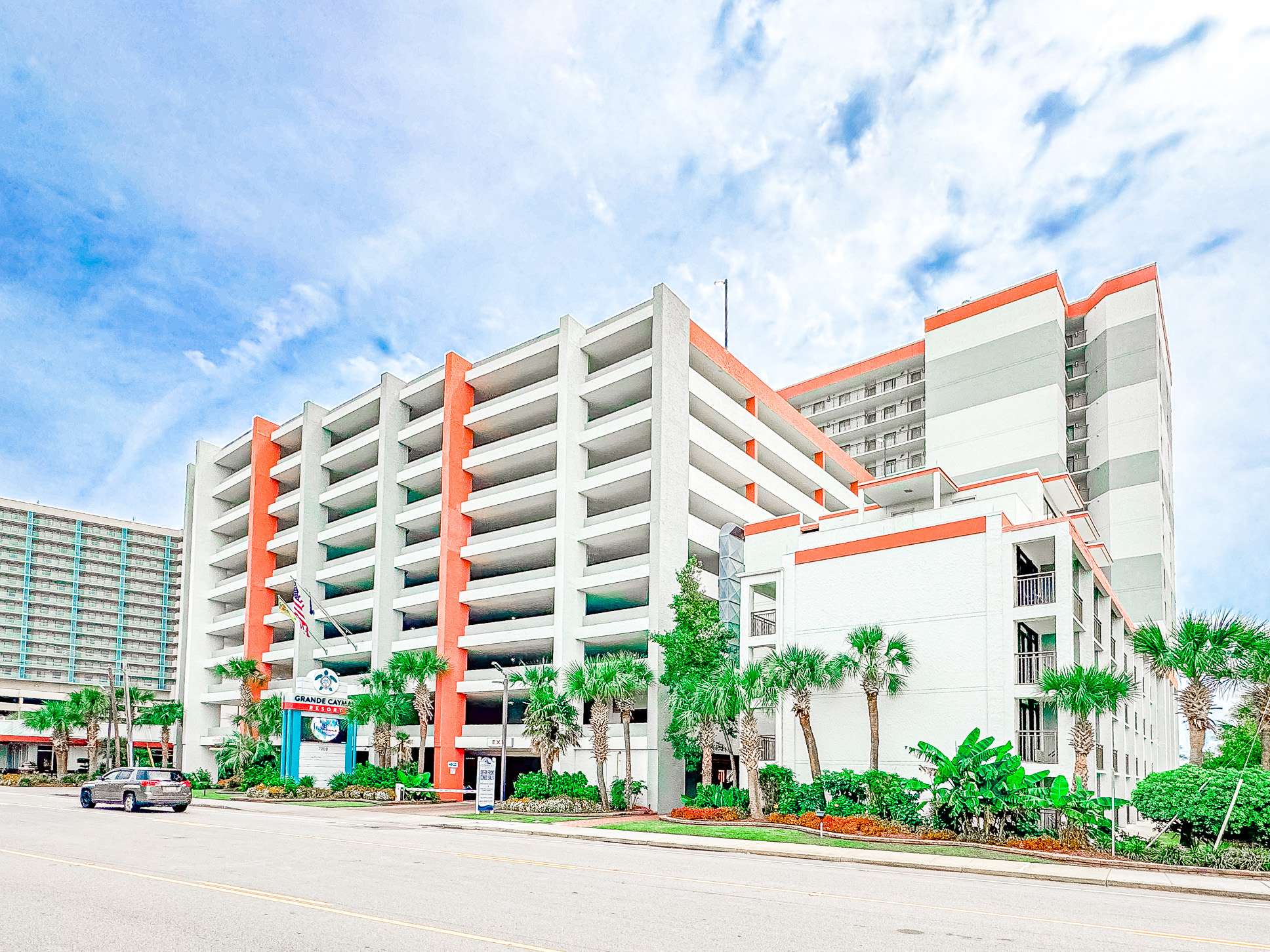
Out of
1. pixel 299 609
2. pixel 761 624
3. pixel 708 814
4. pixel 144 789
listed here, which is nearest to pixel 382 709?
pixel 299 609

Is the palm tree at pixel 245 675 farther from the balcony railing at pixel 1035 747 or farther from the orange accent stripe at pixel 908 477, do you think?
the balcony railing at pixel 1035 747

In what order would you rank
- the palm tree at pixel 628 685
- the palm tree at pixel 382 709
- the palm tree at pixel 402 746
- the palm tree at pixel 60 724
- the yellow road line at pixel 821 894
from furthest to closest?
the palm tree at pixel 60 724
the palm tree at pixel 402 746
the palm tree at pixel 382 709
the palm tree at pixel 628 685
the yellow road line at pixel 821 894

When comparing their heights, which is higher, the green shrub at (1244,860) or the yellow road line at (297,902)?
the yellow road line at (297,902)

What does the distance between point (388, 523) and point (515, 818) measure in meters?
28.1

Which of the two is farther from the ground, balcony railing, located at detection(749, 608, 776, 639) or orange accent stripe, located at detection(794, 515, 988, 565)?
orange accent stripe, located at detection(794, 515, 988, 565)

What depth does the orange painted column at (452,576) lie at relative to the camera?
184ft

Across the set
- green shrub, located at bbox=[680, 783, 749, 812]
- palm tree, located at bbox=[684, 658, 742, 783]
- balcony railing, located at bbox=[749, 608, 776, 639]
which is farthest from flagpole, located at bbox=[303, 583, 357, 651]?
Result: green shrub, located at bbox=[680, 783, 749, 812]

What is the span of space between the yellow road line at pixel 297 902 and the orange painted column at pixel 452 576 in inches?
1454

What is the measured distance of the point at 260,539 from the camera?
76.2 m

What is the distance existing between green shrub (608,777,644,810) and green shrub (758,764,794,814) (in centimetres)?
949

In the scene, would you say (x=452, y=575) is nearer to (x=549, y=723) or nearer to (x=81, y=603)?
(x=549, y=723)

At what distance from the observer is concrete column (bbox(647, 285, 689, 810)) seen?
1859 inches

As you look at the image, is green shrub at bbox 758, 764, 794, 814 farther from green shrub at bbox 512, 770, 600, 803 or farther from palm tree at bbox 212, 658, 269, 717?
palm tree at bbox 212, 658, 269, 717

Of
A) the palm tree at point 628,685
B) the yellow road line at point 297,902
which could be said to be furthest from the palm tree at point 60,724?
the yellow road line at point 297,902
